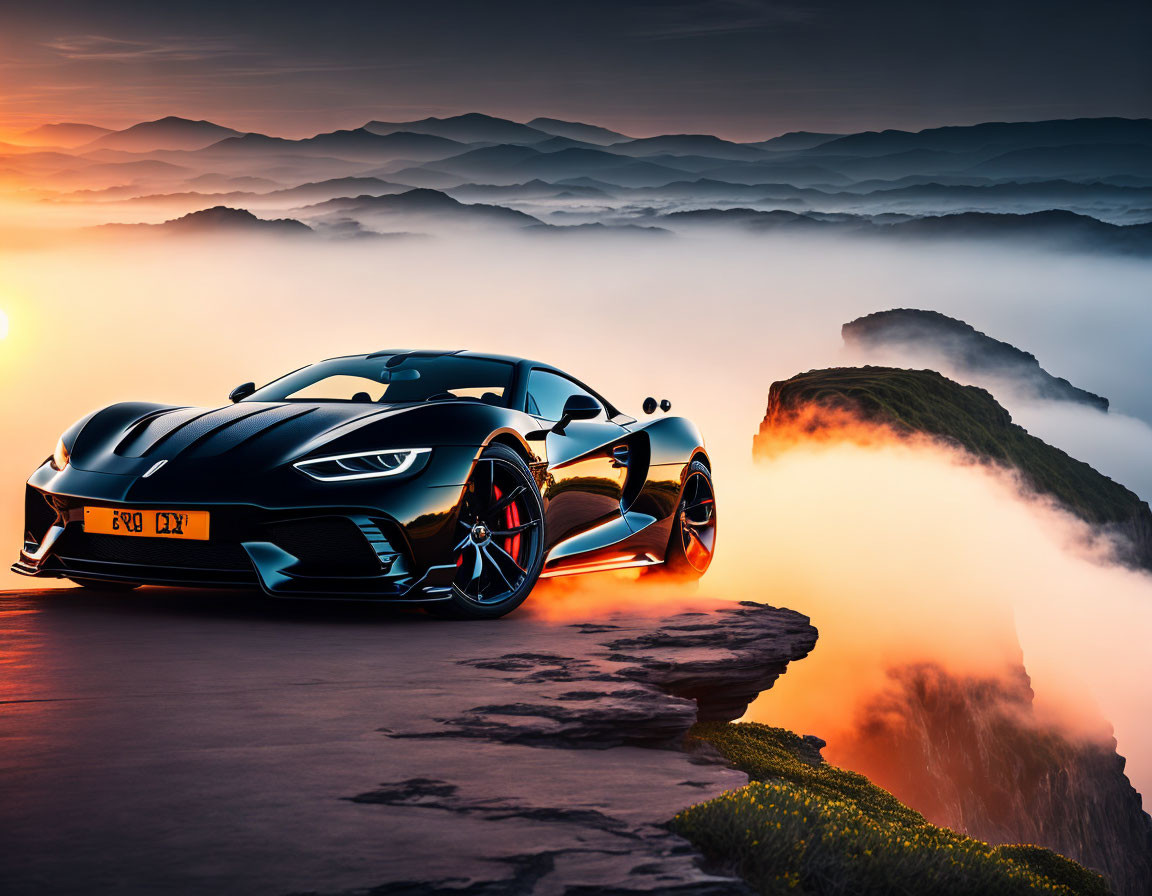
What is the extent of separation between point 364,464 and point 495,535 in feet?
2.96

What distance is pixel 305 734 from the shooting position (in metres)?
4.54

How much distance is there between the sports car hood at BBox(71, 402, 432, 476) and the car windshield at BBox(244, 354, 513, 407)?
624 mm

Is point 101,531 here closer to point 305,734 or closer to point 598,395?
point 305,734

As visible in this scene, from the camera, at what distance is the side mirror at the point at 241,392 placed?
27.9 ft

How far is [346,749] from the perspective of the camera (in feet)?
14.3

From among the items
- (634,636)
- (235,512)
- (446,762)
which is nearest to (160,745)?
(446,762)

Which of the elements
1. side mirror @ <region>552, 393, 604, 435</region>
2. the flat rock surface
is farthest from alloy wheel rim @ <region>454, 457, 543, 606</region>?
side mirror @ <region>552, 393, 604, 435</region>

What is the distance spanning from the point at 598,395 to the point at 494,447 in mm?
2101

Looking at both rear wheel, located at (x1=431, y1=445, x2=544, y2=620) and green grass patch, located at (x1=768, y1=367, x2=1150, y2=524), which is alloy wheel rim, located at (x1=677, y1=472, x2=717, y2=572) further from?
green grass patch, located at (x1=768, y1=367, x2=1150, y2=524)

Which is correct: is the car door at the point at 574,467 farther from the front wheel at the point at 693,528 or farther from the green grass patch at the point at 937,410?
the green grass patch at the point at 937,410

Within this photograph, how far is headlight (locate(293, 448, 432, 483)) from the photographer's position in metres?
6.71

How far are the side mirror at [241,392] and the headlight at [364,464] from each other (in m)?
1.97

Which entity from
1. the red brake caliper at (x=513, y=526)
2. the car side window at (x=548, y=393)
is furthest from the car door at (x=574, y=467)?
the red brake caliper at (x=513, y=526)

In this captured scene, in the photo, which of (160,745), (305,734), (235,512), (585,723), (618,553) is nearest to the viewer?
(160,745)
